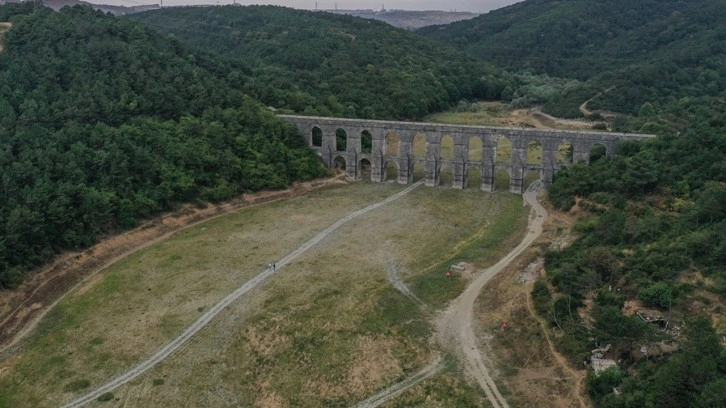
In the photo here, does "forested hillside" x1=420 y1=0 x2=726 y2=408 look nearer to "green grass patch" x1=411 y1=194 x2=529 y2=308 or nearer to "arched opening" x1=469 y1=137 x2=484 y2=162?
"green grass patch" x1=411 y1=194 x2=529 y2=308

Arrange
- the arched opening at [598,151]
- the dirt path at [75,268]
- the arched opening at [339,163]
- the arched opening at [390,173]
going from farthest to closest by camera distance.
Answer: the arched opening at [339,163]
the arched opening at [390,173]
the arched opening at [598,151]
the dirt path at [75,268]

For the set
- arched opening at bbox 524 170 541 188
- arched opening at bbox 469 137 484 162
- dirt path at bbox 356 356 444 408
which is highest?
arched opening at bbox 469 137 484 162

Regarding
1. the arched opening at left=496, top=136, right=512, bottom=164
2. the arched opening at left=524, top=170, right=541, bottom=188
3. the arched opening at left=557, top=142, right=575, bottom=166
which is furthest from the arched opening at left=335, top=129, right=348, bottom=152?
the arched opening at left=557, top=142, right=575, bottom=166

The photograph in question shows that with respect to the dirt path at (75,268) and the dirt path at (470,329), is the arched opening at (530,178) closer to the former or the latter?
the dirt path at (470,329)

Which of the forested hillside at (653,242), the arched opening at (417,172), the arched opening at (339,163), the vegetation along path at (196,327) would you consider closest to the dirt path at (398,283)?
the vegetation along path at (196,327)

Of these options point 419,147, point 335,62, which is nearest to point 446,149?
point 419,147

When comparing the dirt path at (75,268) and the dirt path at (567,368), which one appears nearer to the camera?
the dirt path at (567,368)
